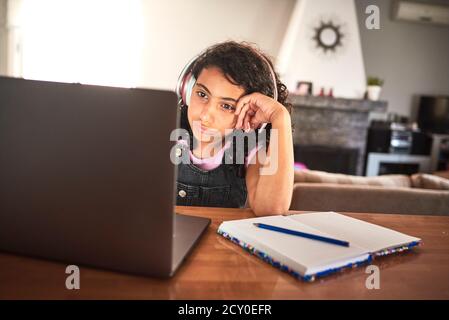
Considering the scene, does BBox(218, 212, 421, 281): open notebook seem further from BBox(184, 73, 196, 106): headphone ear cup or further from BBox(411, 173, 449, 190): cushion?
BBox(411, 173, 449, 190): cushion

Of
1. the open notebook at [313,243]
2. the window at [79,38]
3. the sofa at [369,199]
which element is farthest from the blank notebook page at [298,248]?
the window at [79,38]

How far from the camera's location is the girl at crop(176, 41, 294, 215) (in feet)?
2.71

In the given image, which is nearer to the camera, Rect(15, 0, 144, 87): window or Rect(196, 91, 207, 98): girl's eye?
Rect(196, 91, 207, 98): girl's eye

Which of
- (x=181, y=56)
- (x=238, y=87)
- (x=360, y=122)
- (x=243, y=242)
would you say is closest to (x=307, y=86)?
(x=360, y=122)

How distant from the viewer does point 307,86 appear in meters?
4.09

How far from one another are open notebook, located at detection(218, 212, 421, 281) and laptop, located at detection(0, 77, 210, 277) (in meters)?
0.13

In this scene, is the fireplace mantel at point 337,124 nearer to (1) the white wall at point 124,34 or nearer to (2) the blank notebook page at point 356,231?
(1) the white wall at point 124,34

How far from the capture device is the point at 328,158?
13.6 ft

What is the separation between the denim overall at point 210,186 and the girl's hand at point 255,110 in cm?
15

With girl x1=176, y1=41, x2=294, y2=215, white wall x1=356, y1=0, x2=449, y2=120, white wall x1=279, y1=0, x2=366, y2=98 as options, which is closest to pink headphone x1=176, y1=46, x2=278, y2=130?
girl x1=176, y1=41, x2=294, y2=215

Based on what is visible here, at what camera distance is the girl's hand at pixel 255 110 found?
0.86 meters
